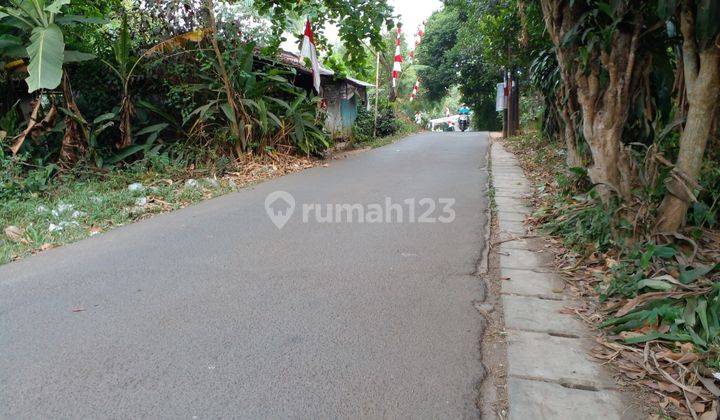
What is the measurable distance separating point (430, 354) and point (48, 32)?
24.5ft

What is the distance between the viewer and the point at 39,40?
700 cm

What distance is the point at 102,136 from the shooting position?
30.9ft

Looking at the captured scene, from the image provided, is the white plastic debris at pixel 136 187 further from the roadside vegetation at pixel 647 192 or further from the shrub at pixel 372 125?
the shrub at pixel 372 125

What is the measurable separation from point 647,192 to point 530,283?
46.7 inches

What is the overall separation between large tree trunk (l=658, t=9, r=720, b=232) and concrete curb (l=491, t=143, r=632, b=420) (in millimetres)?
1026

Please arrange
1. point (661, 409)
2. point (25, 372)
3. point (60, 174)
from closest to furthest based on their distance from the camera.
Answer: point (661, 409) < point (25, 372) < point (60, 174)

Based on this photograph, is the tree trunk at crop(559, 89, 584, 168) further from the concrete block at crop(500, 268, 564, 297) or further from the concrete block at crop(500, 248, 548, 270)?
the concrete block at crop(500, 268, 564, 297)

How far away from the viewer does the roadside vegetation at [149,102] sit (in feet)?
25.0

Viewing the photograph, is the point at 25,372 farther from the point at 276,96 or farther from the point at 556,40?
the point at 276,96

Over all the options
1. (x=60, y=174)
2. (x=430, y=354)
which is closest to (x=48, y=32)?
(x=60, y=174)

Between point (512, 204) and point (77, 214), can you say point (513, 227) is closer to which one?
point (512, 204)

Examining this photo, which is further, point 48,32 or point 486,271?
point 48,32

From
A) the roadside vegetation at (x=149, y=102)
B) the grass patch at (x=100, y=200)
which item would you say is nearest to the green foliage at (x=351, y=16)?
the roadside vegetation at (x=149, y=102)

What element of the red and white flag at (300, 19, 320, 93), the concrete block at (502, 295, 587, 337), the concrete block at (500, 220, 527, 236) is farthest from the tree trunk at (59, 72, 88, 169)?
the concrete block at (502, 295, 587, 337)
